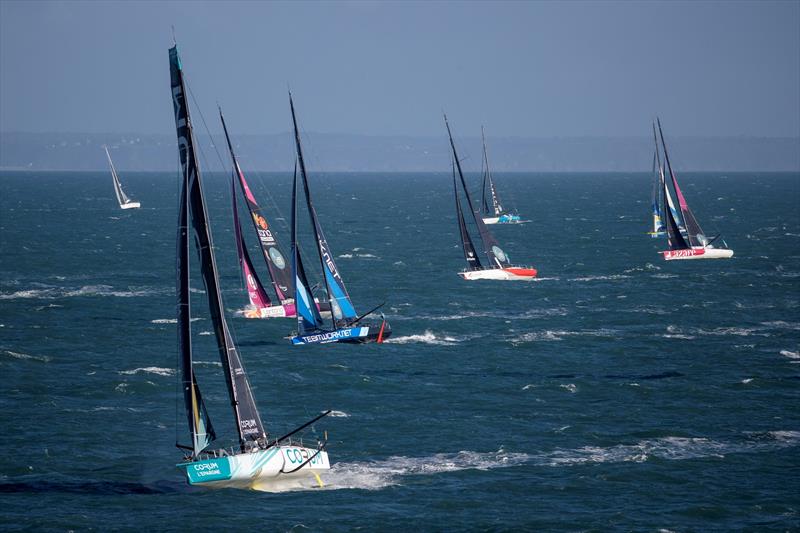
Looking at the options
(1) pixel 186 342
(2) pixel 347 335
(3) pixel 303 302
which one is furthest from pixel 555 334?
(1) pixel 186 342

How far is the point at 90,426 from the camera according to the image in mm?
49281

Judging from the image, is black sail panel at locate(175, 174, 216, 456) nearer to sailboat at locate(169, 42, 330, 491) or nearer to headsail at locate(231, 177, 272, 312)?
sailboat at locate(169, 42, 330, 491)

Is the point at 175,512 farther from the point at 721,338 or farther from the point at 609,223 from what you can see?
the point at 609,223

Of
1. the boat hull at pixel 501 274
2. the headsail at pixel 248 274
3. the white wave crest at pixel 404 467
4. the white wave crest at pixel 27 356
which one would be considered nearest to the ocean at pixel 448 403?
the white wave crest at pixel 404 467

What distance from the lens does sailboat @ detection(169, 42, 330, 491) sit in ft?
124

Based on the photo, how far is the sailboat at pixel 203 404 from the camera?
124 feet

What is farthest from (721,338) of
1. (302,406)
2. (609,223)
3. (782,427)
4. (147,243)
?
(609,223)

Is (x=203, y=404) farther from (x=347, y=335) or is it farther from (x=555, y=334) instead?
(x=555, y=334)

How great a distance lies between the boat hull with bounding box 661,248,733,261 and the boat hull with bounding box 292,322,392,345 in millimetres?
55016

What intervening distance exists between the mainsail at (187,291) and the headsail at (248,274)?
32074mm

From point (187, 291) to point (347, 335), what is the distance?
999 inches

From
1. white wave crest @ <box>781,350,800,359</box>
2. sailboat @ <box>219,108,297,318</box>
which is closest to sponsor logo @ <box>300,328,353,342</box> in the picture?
sailboat @ <box>219,108,297,318</box>

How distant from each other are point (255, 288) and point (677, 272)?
44.4 meters

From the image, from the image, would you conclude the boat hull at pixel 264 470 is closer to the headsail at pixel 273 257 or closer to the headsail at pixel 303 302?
the headsail at pixel 303 302
